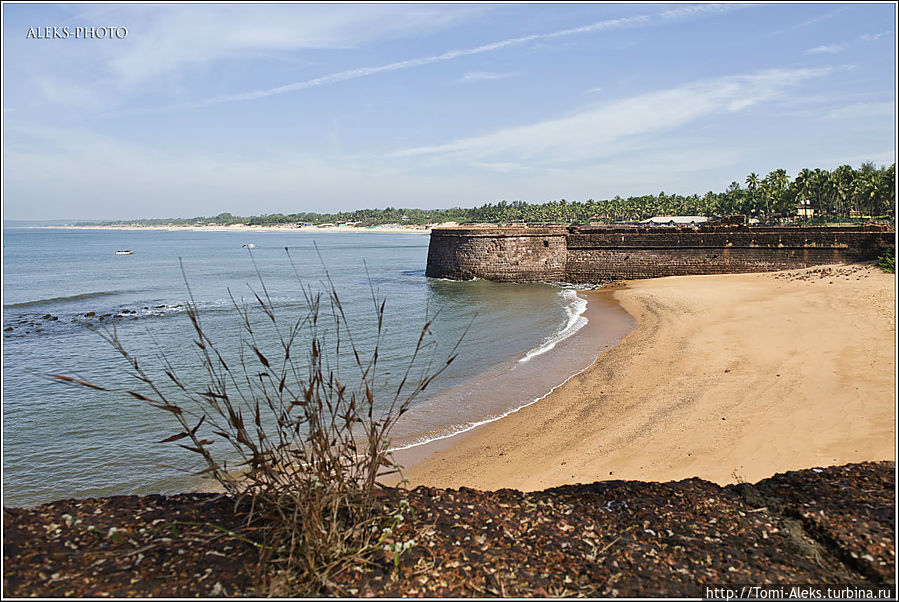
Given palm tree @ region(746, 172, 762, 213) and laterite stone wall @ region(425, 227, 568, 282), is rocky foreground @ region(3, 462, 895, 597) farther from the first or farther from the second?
palm tree @ region(746, 172, 762, 213)

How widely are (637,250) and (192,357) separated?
23.2 metres

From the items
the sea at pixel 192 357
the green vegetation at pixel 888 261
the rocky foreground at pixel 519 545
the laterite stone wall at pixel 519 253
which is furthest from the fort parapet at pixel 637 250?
the rocky foreground at pixel 519 545

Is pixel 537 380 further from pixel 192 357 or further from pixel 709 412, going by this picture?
pixel 192 357

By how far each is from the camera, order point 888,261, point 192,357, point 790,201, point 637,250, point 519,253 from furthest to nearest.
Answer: point 790,201 < point 519,253 < point 637,250 < point 888,261 < point 192,357

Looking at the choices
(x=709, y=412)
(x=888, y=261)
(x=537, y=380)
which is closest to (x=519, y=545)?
(x=709, y=412)

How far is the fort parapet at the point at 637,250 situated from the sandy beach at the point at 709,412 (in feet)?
43.3

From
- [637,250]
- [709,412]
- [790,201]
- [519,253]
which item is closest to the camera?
[709,412]

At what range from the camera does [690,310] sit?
1892 centimetres

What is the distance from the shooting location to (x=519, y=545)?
3398 millimetres

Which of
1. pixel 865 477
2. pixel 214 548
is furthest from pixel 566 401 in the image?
pixel 214 548

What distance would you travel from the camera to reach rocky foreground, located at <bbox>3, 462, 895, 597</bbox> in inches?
116

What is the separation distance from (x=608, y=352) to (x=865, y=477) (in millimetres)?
9887

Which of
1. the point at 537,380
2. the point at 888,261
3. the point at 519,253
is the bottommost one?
the point at 537,380

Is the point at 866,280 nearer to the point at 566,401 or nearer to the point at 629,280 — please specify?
the point at 629,280
